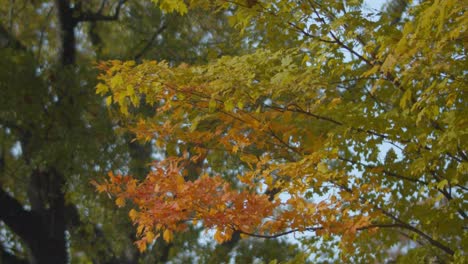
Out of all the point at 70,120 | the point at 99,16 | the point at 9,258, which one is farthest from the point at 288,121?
the point at 9,258

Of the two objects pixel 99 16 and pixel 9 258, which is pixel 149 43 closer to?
pixel 99 16

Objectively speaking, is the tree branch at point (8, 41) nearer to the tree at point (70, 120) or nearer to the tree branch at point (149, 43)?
the tree at point (70, 120)

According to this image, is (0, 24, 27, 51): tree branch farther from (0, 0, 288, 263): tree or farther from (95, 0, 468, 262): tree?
(95, 0, 468, 262): tree

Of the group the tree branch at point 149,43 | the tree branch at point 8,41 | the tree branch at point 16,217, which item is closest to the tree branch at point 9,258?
the tree branch at point 16,217

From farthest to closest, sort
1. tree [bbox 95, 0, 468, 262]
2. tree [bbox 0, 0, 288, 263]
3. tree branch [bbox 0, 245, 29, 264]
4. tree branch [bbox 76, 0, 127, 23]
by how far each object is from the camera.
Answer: tree branch [bbox 0, 245, 29, 264] < tree branch [bbox 76, 0, 127, 23] < tree [bbox 0, 0, 288, 263] < tree [bbox 95, 0, 468, 262]

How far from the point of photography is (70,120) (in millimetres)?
9898

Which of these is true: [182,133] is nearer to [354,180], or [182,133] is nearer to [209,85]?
[209,85]

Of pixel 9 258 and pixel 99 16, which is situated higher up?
pixel 99 16

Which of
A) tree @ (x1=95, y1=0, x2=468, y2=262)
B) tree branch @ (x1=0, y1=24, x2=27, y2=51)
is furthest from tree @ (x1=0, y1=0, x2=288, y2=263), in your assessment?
tree @ (x1=95, y1=0, x2=468, y2=262)

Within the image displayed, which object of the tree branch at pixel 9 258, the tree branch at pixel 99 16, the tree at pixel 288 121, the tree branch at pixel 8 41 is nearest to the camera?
the tree at pixel 288 121

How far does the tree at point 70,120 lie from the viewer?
9.65m

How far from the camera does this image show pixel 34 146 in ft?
32.2


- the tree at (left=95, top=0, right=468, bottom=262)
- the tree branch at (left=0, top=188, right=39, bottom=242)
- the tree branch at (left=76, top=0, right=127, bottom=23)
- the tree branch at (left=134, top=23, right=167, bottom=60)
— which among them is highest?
the tree branch at (left=76, top=0, right=127, bottom=23)

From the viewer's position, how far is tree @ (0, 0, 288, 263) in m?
9.65
